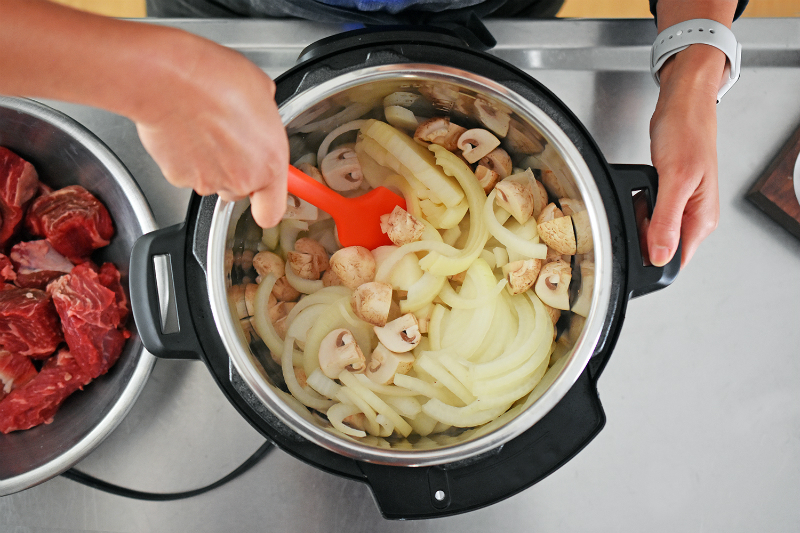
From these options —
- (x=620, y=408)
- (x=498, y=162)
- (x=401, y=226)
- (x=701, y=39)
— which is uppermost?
(x=701, y=39)

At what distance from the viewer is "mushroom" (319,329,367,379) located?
78 centimetres

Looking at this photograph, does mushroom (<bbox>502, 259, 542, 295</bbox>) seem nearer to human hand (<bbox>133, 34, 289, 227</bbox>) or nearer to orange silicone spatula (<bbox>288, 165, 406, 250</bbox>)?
orange silicone spatula (<bbox>288, 165, 406, 250</bbox>)

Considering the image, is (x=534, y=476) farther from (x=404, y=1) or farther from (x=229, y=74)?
(x=404, y=1)

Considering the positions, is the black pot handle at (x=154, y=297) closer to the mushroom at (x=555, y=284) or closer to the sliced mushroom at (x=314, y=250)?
the sliced mushroom at (x=314, y=250)

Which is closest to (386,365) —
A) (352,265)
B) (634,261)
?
(352,265)

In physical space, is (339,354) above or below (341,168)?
below

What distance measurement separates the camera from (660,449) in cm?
95

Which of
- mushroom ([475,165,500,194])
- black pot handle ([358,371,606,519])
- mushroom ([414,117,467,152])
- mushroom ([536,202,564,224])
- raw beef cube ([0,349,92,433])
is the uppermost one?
mushroom ([414,117,467,152])

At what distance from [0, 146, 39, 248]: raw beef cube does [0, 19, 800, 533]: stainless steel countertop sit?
0.15 meters

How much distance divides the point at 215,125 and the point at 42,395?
2.22ft

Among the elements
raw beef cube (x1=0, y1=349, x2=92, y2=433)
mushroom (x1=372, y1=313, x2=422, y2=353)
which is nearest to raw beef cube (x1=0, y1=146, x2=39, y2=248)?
raw beef cube (x1=0, y1=349, x2=92, y2=433)

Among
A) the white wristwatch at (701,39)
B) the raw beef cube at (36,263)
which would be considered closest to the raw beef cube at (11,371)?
the raw beef cube at (36,263)

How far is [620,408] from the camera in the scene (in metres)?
0.95

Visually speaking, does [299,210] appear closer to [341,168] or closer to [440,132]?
[341,168]
